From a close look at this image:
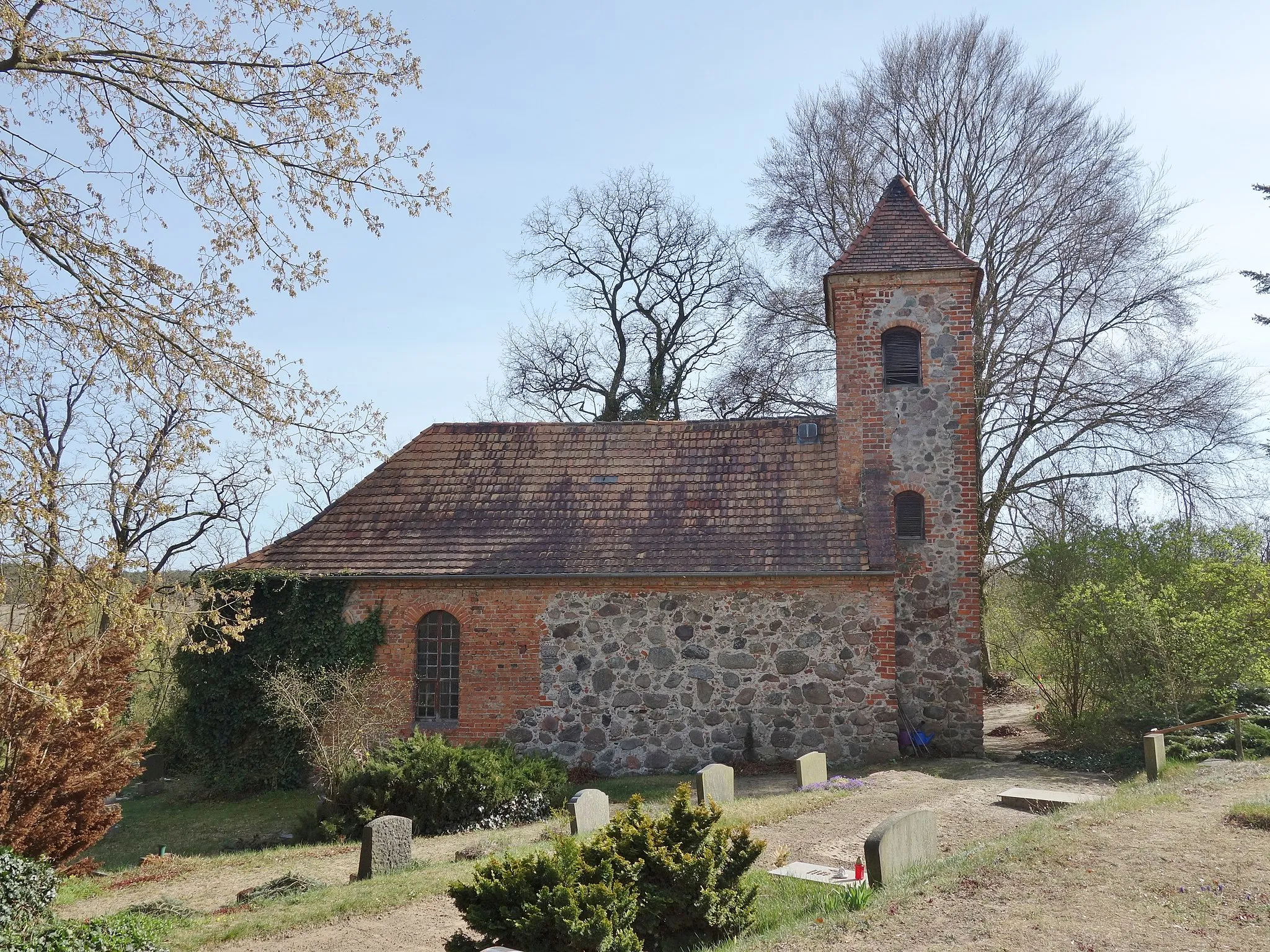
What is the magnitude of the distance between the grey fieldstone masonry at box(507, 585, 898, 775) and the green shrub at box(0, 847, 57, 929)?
7044 mm

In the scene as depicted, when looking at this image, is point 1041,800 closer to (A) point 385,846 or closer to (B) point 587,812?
(B) point 587,812

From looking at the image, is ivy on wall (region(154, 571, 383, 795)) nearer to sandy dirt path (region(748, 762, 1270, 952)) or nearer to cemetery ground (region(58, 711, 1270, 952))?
cemetery ground (region(58, 711, 1270, 952))

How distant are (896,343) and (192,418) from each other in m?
Answer: 12.2

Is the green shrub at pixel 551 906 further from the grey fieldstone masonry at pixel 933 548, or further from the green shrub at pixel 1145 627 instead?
the green shrub at pixel 1145 627

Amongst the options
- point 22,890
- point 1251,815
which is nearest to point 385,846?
point 22,890

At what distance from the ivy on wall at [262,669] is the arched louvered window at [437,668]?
2.45 feet

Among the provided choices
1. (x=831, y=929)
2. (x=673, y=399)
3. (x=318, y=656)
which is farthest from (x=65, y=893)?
(x=673, y=399)

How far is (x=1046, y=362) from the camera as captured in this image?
21.6 metres

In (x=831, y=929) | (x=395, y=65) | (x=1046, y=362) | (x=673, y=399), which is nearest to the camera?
(x=831, y=929)

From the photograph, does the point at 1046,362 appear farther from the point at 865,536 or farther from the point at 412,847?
the point at 412,847

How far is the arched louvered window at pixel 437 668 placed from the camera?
1526cm

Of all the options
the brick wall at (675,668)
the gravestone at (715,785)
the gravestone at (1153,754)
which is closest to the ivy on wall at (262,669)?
the brick wall at (675,668)

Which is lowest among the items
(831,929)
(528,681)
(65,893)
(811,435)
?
(65,893)

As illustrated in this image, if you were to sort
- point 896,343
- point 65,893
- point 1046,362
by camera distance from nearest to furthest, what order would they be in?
point 65,893
point 896,343
point 1046,362
